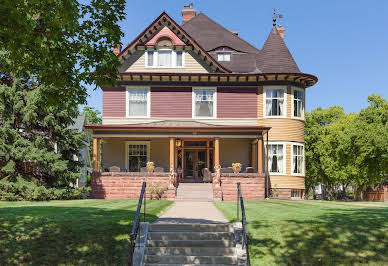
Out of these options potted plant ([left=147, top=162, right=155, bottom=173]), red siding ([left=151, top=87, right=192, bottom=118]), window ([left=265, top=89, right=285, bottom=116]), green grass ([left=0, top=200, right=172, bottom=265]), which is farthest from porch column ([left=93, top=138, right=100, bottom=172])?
green grass ([left=0, top=200, right=172, bottom=265])

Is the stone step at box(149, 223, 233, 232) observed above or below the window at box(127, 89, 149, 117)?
below

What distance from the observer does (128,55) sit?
90.9ft

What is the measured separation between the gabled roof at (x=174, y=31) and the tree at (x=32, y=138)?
6079 mm

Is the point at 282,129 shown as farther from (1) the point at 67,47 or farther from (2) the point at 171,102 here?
(1) the point at 67,47

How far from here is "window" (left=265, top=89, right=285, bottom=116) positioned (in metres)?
27.0

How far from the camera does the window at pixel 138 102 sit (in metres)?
27.4

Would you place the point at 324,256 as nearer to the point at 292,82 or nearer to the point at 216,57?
the point at 292,82

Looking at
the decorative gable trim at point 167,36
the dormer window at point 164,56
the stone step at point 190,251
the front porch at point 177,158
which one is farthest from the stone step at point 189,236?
the decorative gable trim at point 167,36

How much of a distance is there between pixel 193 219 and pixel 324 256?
4.38m

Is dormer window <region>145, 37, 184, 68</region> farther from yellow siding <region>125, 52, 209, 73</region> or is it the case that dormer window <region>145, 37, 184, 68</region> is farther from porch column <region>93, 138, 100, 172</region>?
porch column <region>93, 138, 100, 172</region>

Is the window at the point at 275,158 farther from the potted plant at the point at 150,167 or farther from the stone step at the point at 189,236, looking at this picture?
the stone step at the point at 189,236

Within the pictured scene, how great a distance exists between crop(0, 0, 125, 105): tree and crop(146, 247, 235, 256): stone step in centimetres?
549

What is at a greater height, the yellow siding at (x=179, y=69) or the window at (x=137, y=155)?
the yellow siding at (x=179, y=69)

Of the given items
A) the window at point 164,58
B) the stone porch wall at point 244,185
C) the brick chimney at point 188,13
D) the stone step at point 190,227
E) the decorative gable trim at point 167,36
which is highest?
the brick chimney at point 188,13
